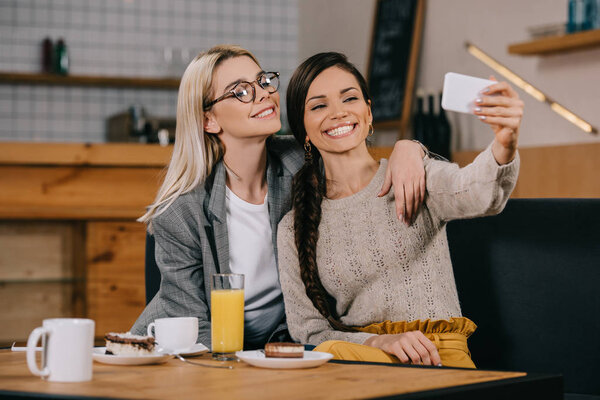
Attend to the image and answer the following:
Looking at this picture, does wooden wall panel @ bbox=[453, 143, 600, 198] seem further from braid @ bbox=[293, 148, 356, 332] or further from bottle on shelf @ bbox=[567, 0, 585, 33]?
braid @ bbox=[293, 148, 356, 332]

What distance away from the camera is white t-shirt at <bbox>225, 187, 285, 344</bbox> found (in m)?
2.05

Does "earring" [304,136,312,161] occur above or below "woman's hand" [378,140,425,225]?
above

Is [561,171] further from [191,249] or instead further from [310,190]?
[191,249]

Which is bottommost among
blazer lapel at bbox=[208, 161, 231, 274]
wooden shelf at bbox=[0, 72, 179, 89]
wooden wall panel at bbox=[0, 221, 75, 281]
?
wooden wall panel at bbox=[0, 221, 75, 281]

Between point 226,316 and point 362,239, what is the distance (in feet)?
1.77

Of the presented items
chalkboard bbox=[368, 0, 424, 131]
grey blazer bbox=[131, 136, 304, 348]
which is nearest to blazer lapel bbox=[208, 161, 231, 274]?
grey blazer bbox=[131, 136, 304, 348]

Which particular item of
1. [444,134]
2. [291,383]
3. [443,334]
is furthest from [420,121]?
[291,383]

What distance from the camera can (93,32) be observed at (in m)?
5.05

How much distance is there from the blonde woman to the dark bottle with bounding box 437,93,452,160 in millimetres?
1856

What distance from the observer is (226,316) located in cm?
→ 141

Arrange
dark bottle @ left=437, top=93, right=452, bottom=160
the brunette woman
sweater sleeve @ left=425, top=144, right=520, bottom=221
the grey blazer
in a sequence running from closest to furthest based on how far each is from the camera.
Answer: sweater sleeve @ left=425, top=144, right=520, bottom=221 → the brunette woman → the grey blazer → dark bottle @ left=437, top=93, right=452, bottom=160

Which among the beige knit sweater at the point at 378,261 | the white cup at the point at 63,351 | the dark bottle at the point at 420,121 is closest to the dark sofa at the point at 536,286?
the beige knit sweater at the point at 378,261

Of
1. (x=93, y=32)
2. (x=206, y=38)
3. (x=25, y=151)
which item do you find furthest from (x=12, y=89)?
(x=25, y=151)

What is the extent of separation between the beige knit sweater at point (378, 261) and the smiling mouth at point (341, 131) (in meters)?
0.13
